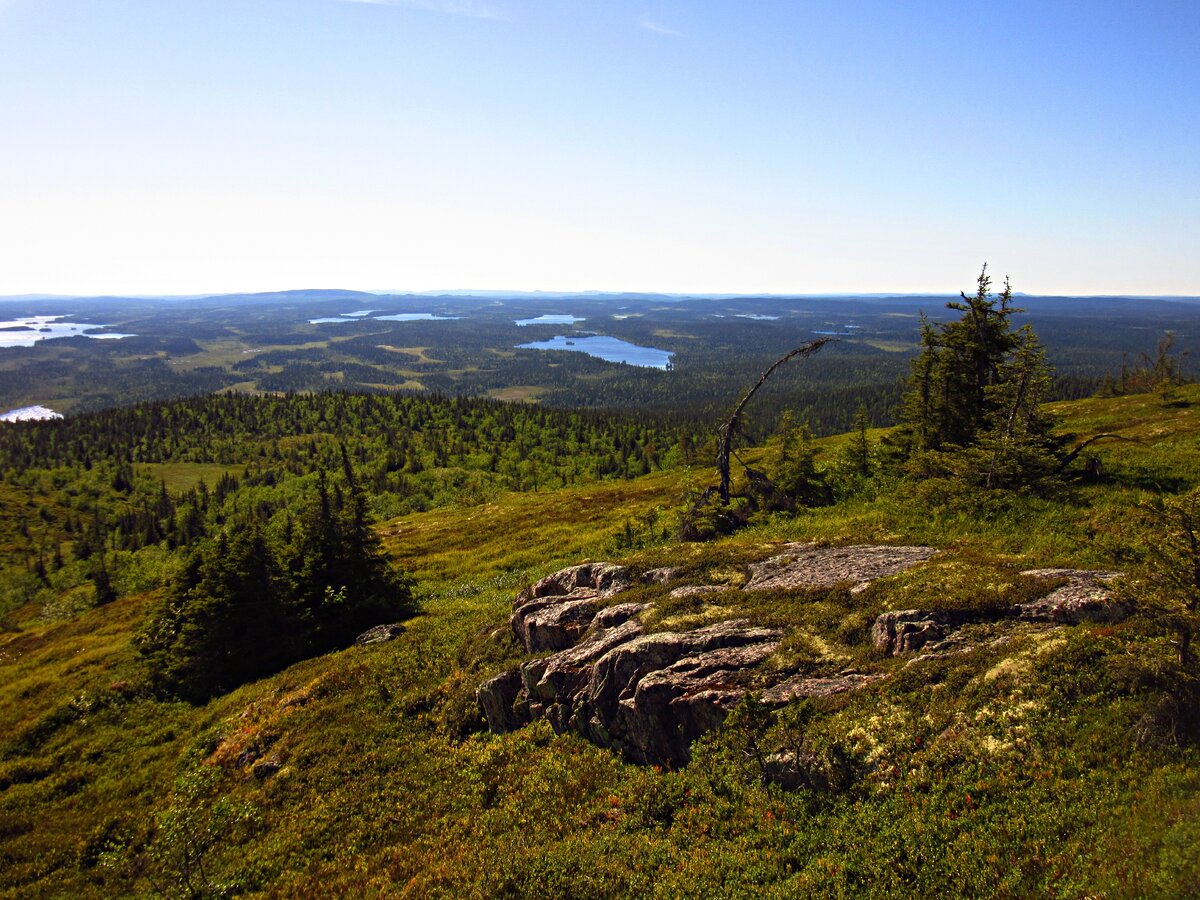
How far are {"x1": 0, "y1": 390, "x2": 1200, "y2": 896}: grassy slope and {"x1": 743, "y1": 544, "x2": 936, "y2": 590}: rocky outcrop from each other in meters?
1.42

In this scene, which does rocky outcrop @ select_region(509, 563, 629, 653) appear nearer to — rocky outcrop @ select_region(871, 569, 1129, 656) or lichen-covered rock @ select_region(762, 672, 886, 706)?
lichen-covered rock @ select_region(762, 672, 886, 706)

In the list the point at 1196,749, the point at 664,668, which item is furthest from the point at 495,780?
the point at 1196,749

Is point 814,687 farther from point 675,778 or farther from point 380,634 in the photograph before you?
point 380,634

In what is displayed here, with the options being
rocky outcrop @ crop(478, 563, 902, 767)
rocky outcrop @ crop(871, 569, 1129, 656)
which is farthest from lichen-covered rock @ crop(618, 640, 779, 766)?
rocky outcrop @ crop(871, 569, 1129, 656)

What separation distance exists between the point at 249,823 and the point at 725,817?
756 inches

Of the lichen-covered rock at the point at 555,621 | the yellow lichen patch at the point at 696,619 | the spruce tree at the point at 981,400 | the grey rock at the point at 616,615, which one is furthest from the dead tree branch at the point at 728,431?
the yellow lichen patch at the point at 696,619

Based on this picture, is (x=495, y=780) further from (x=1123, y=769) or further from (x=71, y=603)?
(x=71, y=603)

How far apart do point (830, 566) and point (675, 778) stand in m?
12.0

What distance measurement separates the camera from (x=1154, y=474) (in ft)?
97.6

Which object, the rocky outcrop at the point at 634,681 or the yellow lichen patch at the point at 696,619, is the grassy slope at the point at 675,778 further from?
the yellow lichen patch at the point at 696,619

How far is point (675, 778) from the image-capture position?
655 inches

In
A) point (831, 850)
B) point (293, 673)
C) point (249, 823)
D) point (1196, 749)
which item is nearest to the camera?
point (1196, 749)

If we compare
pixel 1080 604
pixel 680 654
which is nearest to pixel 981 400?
pixel 1080 604

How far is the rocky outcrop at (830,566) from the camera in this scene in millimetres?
22250
